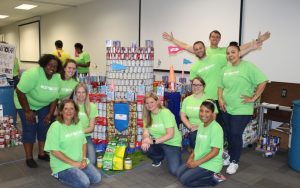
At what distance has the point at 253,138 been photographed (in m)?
4.06

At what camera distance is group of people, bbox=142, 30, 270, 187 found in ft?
8.44

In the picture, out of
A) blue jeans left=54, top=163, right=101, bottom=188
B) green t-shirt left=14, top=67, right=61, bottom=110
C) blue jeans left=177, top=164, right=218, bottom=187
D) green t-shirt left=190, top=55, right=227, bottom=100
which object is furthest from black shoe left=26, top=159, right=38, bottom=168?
green t-shirt left=190, top=55, right=227, bottom=100

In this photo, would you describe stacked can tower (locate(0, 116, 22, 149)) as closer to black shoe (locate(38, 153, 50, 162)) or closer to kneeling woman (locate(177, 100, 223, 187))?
black shoe (locate(38, 153, 50, 162))

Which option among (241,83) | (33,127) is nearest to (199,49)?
(241,83)

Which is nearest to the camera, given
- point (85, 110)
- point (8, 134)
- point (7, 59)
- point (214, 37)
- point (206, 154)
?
point (206, 154)

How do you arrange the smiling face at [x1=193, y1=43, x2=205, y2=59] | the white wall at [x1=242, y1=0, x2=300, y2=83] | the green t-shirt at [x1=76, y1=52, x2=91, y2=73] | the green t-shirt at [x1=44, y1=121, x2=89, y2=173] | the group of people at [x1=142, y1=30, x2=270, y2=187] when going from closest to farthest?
the green t-shirt at [x1=44, y1=121, x2=89, y2=173]
the group of people at [x1=142, y1=30, x2=270, y2=187]
the smiling face at [x1=193, y1=43, x2=205, y2=59]
the white wall at [x1=242, y1=0, x2=300, y2=83]
the green t-shirt at [x1=76, y1=52, x2=91, y2=73]

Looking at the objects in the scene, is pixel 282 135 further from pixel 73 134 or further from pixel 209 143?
pixel 73 134

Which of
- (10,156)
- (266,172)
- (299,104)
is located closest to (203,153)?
(266,172)

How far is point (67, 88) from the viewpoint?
3199 mm

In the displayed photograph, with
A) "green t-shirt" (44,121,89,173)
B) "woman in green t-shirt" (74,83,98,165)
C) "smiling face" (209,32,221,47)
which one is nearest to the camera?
"green t-shirt" (44,121,89,173)

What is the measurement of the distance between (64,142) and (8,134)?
1905 mm

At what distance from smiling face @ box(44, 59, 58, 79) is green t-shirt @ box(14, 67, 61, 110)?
5cm

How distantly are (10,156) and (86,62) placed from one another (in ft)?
10.1

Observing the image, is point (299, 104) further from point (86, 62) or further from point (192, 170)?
point (86, 62)
